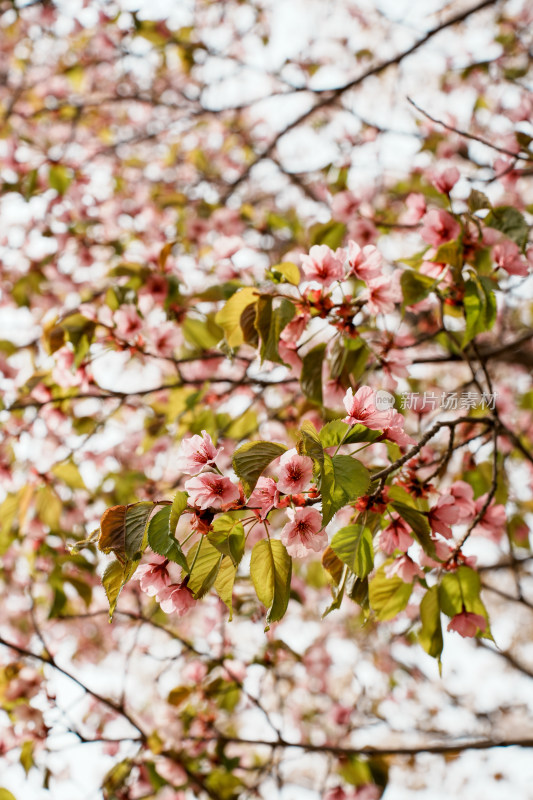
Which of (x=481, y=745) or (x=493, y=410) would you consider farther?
(x=481, y=745)

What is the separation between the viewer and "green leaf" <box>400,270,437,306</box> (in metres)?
1.37

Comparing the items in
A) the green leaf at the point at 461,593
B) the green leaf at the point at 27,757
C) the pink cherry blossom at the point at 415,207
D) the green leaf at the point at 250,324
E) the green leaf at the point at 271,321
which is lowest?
the green leaf at the point at 27,757

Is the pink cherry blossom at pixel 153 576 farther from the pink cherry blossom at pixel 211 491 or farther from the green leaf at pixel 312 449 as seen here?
the green leaf at pixel 312 449

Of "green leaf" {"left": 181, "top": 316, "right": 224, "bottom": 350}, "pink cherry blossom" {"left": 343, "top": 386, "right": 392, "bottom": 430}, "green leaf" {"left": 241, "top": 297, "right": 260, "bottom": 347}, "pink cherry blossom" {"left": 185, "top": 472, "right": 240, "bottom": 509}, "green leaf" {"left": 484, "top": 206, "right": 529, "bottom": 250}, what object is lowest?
"pink cherry blossom" {"left": 185, "top": 472, "right": 240, "bottom": 509}

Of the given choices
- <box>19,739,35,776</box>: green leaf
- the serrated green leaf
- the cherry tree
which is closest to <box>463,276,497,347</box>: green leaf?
the cherry tree

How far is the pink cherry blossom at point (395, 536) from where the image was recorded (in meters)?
1.16

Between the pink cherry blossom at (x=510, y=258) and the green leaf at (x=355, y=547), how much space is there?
82 cm

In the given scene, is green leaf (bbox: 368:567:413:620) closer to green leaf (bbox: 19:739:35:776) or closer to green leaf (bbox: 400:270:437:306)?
green leaf (bbox: 400:270:437:306)

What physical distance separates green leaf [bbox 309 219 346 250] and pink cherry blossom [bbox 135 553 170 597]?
Result: 45.6 inches

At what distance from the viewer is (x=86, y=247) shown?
3.13 m

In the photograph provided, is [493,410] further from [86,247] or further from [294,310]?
[86,247]

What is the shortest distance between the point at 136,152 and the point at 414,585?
15.2ft

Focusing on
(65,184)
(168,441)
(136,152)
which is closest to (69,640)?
(168,441)

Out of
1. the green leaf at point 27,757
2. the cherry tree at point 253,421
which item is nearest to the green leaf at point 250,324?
the cherry tree at point 253,421
